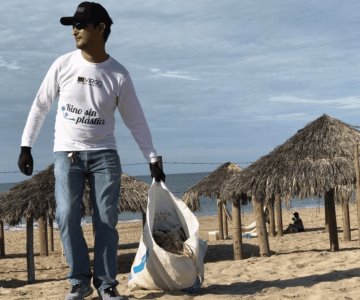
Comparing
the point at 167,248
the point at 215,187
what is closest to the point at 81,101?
the point at 167,248

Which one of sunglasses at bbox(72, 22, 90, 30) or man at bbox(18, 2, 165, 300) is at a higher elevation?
sunglasses at bbox(72, 22, 90, 30)

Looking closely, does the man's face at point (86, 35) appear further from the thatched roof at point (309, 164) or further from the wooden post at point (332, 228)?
the wooden post at point (332, 228)

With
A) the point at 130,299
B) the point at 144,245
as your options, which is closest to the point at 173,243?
the point at 144,245

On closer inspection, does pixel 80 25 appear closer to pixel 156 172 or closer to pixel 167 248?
pixel 156 172

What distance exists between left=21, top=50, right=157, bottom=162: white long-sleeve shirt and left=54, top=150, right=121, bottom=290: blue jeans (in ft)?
0.28

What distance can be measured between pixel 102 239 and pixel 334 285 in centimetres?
181

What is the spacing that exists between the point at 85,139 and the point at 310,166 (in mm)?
6833

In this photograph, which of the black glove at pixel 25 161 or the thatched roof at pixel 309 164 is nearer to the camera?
the black glove at pixel 25 161

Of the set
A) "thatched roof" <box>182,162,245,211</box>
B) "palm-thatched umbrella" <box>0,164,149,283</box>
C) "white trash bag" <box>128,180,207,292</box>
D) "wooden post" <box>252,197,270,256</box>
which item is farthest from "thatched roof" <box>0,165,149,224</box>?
"thatched roof" <box>182,162,245,211</box>

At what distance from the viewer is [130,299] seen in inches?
156

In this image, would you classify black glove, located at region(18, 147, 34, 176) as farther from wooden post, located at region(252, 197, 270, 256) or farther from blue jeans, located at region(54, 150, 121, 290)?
wooden post, located at region(252, 197, 270, 256)

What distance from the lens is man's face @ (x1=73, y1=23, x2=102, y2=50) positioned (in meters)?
3.66

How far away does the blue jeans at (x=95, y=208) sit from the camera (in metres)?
3.71

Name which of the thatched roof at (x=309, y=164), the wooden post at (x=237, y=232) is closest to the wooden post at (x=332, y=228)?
the thatched roof at (x=309, y=164)
